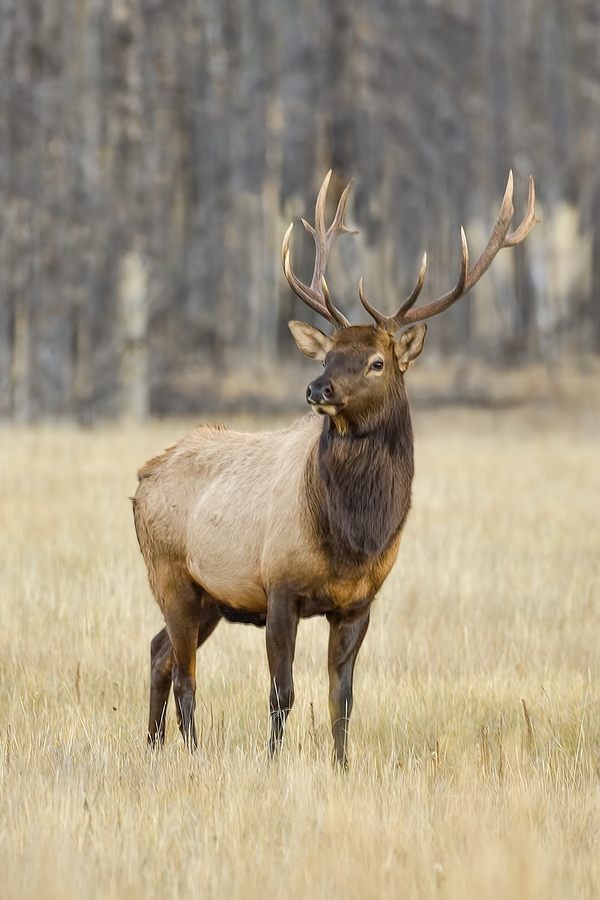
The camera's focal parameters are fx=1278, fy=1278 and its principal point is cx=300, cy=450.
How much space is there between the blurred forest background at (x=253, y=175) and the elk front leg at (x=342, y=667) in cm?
1335

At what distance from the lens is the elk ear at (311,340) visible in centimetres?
507

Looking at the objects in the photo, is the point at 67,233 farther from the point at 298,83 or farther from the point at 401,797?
the point at 401,797

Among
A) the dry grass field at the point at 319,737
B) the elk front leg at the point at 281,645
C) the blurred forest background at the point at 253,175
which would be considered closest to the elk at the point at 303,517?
the elk front leg at the point at 281,645

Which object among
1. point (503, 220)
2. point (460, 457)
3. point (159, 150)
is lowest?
point (460, 457)

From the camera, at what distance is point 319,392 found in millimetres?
4484

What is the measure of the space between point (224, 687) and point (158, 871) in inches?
94.8

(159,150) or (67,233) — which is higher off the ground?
(159,150)

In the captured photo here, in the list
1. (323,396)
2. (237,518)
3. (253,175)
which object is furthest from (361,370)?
(253,175)

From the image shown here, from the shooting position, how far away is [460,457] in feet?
48.7

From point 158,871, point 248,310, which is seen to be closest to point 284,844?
point 158,871

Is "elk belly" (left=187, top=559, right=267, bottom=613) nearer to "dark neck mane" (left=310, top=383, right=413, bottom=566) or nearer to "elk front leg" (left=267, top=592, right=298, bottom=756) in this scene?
"elk front leg" (left=267, top=592, right=298, bottom=756)

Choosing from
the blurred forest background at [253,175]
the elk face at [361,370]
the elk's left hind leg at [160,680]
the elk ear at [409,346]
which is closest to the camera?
the elk face at [361,370]

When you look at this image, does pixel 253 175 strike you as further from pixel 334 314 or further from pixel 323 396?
pixel 323 396

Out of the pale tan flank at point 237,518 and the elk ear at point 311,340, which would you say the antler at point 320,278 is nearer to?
the elk ear at point 311,340
